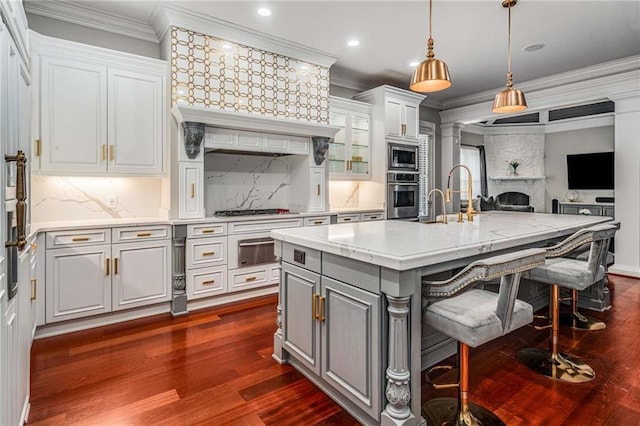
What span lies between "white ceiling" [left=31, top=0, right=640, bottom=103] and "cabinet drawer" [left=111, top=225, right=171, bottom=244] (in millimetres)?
2081

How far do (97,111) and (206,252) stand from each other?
1.64 meters

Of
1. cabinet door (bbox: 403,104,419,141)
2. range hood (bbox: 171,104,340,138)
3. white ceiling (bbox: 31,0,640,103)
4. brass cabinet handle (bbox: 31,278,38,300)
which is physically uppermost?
white ceiling (bbox: 31,0,640,103)

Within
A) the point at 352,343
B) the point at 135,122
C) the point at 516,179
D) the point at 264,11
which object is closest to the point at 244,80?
the point at 264,11

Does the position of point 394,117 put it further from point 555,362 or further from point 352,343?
point 352,343

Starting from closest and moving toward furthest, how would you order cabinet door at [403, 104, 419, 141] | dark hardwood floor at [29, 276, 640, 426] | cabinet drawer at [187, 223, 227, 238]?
dark hardwood floor at [29, 276, 640, 426], cabinet drawer at [187, 223, 227, 238], cabinet door at [403, 104, 419, 141]

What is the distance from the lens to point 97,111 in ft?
10.9

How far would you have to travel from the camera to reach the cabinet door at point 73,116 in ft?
10.2

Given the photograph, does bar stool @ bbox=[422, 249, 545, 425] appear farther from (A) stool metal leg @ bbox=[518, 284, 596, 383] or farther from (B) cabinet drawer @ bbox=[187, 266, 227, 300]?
(B) cabinet drawer @ bbox=[187, 266, 227, 300]

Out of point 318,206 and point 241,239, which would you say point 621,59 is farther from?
point 241,239

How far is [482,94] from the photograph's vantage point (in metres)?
6.30

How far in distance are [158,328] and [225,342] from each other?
29.3 inches

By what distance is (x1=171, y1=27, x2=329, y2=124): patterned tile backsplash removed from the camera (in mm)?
3592

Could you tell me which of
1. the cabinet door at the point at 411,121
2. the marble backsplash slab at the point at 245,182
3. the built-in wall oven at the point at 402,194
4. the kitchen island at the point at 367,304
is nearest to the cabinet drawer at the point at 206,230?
the marble backsplash slab at the point at 245,182

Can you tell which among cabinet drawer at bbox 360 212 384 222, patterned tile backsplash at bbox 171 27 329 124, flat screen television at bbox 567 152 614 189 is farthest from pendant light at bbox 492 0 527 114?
flat screen television at bbox 567 152 614 189
